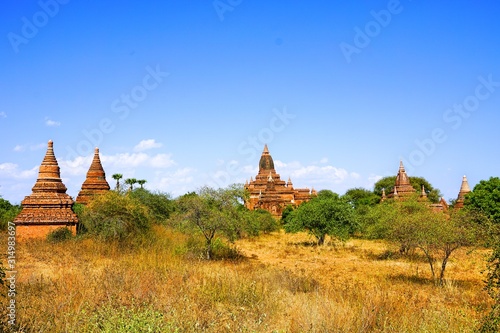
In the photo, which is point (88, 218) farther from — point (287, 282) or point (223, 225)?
point (287, 282)

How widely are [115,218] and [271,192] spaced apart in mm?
40320

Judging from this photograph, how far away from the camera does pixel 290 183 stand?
66.1m

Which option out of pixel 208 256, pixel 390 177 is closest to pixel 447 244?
pixel 208 256

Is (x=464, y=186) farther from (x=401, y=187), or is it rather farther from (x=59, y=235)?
(x=59, y=235)

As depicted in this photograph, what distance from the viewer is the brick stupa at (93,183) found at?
102 feet

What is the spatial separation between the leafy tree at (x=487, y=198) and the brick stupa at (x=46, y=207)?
1129 inches

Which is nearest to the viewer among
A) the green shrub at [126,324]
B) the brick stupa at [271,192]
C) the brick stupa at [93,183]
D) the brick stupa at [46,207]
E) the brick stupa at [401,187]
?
the green shrub at [126,324]

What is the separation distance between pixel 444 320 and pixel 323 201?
863 inches

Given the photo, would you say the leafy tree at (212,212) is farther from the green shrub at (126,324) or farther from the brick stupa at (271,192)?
the brick stupa at (271,192)

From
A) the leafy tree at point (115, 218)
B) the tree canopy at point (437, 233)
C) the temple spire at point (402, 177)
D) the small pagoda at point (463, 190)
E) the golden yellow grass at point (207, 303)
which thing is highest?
the temple spire at point (402, 177)

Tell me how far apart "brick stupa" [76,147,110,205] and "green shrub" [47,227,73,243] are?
10.5 metres

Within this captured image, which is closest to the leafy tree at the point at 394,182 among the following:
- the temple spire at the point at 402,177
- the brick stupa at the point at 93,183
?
the temple spire at the point at 402,177

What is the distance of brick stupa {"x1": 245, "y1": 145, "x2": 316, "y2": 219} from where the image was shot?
186 feet

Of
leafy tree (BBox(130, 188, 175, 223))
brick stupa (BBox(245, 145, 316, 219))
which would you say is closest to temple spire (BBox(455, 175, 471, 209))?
brick stupa (BBox(245, 145, 316, 219))
